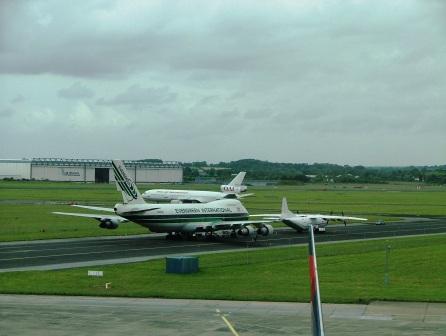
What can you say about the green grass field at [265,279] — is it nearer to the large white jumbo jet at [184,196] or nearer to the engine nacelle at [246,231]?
the engine nacelle at [246,231]

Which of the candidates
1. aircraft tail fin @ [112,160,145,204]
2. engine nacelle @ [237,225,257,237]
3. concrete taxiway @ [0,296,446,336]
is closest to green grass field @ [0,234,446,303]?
concrete taxiway @ [0,296,446,336]

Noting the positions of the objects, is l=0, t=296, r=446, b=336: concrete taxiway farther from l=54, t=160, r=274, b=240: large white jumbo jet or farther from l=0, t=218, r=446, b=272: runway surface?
l=54, t=160, r=274, b=240: large white jumbo jet

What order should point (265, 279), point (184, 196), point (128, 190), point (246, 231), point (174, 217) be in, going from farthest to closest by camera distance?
point (184, 196)
point (246, 231)
point (174, 217)
point (128, 190)
point (265, 279)

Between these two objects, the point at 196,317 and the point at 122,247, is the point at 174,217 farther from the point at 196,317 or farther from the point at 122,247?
the point at 196,317

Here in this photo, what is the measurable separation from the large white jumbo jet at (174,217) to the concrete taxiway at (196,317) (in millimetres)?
34524

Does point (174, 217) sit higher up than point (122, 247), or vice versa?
point (174, 217)

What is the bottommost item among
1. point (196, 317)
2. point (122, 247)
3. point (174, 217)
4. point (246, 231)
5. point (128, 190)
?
point (196, 317)

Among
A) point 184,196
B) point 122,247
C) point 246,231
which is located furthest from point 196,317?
point 184,196

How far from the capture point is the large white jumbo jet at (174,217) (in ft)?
241

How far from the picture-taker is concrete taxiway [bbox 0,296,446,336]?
3014 cm

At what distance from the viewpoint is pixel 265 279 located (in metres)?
45.9

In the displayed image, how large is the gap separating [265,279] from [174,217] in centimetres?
3114

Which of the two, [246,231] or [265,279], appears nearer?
[265,279]

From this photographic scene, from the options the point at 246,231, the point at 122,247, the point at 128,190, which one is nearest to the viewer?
the point at 122,247
